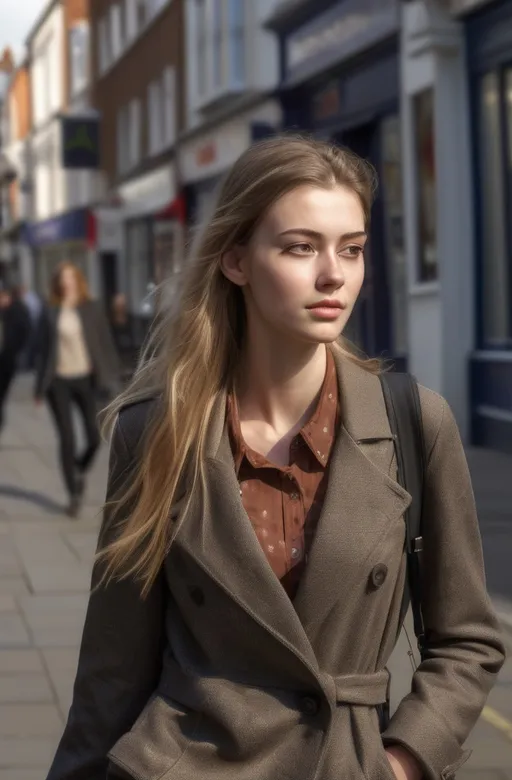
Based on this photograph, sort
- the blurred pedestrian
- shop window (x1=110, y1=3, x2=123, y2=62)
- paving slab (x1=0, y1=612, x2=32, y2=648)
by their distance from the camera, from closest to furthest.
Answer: paving slab (x1=0, y1=612, x2=32, y2=648) < the blurred pedestrian < shop window (x1=110, y1=3, x2=123, y2=62)

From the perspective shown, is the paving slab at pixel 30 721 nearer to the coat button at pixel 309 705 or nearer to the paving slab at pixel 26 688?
the paving slab at pixel 26 688

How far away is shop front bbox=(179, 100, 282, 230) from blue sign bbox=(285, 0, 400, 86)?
152cm

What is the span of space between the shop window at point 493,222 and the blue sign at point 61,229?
24008 millimetres

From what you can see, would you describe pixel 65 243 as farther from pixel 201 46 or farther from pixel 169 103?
pixel 201 46

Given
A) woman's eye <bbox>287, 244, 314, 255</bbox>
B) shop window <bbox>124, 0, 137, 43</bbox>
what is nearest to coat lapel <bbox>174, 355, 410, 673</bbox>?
woman's eye <bbox>287, 244, 314, 255</bbox>

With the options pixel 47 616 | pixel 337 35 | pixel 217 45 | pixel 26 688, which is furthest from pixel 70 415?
pixel 217 45

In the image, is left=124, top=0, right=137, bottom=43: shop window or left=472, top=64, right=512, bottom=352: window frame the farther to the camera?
left=124, top=0, right=137, bottom=43: shop window

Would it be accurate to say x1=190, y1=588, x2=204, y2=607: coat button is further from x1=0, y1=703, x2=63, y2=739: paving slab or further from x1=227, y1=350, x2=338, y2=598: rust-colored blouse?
x1=0, y1=703, x2=63, y2=739: paving slab

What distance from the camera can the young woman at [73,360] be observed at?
11.5 m

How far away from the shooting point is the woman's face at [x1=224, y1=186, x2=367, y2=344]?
93.0 inches

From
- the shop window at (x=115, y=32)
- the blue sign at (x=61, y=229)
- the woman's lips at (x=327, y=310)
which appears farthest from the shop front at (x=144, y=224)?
the woman's lips at (x=327, y=310)

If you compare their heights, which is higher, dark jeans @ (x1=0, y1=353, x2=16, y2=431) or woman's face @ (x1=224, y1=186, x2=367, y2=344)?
woman's face @ (x1=224, y1=186, x2=367, y2=344)

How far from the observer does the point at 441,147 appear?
15.5 meters

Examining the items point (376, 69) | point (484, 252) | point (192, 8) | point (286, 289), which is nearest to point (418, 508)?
point (286, 289)
